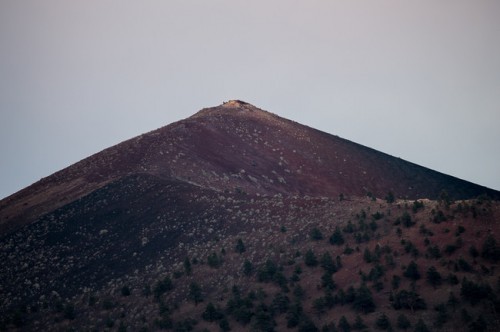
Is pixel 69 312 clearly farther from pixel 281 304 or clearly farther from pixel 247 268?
pixel 281 304


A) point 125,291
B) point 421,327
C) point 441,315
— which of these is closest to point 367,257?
point 441,315

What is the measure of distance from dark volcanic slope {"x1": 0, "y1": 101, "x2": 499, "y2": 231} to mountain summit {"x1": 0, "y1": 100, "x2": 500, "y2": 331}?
0.25 meters

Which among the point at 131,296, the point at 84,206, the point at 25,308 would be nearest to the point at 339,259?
the point at 131,296

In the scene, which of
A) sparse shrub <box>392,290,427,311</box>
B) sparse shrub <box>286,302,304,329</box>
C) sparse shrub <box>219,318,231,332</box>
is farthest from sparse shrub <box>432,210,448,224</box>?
sparse shrub <box>219,318,231,332</box>

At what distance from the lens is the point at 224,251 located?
37.2 meters

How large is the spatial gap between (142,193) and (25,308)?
12458mm

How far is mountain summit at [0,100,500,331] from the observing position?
98.2 feet

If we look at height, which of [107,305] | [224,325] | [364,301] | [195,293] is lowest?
→ [224,325]

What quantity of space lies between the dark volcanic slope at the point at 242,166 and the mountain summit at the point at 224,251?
246 millimetres

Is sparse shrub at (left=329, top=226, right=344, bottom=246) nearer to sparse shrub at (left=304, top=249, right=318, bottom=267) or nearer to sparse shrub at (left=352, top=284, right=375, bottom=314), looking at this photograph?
sparse shrub at (left=304, top=249, right=318, bottom=267)

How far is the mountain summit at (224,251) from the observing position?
29.9 metres

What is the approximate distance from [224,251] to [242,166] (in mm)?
17249

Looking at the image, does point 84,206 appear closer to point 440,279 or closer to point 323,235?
point 323,235

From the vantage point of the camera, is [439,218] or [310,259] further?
[310,259]
